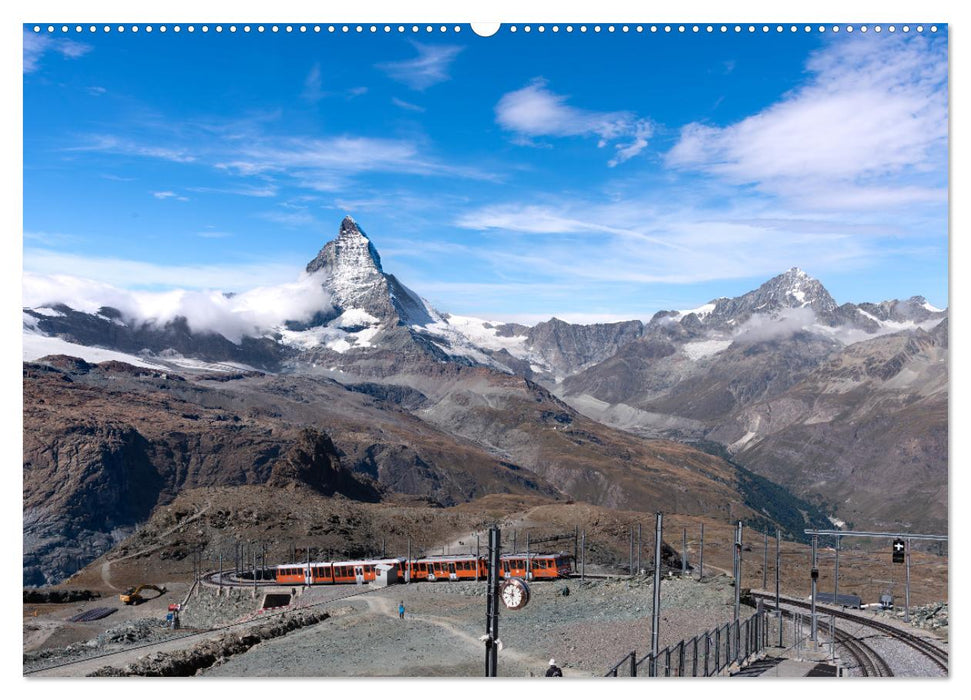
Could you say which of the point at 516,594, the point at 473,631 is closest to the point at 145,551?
the point at 473,631

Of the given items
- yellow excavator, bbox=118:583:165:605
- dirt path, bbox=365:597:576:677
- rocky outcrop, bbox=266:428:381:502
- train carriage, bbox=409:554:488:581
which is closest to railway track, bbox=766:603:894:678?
dirt path, bbox=365:597:576:677

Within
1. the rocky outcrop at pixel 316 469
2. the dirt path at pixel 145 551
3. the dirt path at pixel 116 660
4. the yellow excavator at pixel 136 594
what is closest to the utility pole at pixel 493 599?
the dirt path at pixel 116 660

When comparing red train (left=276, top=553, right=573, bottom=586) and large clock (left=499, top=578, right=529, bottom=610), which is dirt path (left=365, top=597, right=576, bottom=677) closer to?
large clock (left=499, top=578, right=529, bottom=610)

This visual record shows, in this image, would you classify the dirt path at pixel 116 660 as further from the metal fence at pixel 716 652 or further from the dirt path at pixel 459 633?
the metal fence at pixel 716 652

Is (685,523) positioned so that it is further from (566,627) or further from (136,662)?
(136,662)

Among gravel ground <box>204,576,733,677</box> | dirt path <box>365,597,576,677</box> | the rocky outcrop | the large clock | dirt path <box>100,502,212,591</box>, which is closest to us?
the large clock

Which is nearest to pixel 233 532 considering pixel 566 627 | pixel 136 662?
pixel 566 627
